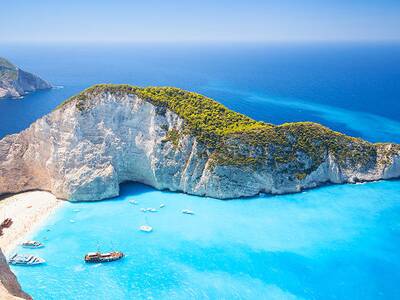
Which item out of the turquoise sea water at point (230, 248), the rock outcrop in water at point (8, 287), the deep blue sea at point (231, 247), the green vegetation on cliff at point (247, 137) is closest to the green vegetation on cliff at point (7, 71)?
the green vegetation on cliff at point (247, 137)

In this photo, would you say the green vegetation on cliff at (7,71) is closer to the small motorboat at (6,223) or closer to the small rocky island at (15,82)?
the small rocky island at (15,82)

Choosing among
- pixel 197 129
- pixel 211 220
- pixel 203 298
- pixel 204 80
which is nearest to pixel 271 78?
pixel 204 80

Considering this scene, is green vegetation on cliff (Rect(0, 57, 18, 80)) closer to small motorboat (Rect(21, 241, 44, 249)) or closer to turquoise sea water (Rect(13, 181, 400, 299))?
turquoise sea water (Rect(13, 181, 400, 299))

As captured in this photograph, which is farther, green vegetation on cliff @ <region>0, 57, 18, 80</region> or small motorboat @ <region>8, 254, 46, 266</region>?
green vegetation on cliff @ <region>0, 57, 18, 80</region>

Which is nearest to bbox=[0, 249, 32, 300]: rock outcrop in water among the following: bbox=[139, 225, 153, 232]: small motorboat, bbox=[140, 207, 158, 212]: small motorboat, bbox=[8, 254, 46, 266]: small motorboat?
bbox=[8, 254, 46, 266]: small motorboat

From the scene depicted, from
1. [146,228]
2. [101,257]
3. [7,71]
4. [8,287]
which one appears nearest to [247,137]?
[146,228]

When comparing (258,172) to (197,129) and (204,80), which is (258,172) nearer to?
(197,129)
